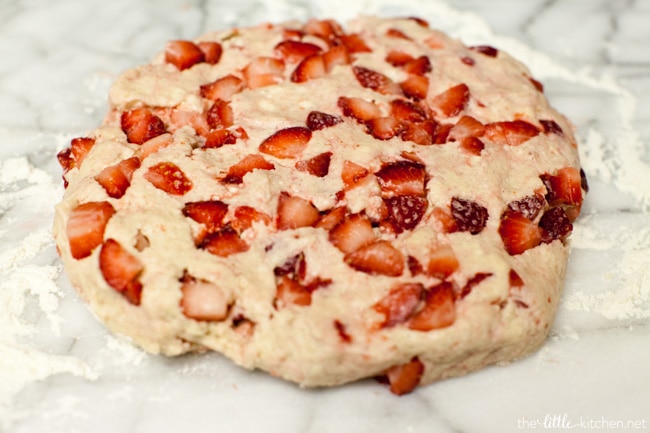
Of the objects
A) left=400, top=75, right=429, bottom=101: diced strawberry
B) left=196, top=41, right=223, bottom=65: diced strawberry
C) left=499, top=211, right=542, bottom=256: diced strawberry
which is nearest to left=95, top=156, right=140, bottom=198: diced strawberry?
left=196, top=41, right=223, bottom=65: diced strawberry

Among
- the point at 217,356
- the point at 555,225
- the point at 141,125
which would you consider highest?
the point at 141,125

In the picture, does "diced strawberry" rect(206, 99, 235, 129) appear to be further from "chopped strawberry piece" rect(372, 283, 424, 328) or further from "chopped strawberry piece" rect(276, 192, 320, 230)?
"chopped strawberry piece" rect(372, 283, 424, 328)

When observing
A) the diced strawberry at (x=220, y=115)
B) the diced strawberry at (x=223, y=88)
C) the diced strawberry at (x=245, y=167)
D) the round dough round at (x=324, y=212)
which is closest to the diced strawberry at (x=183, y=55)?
the round dough round at (x=324, y=212)

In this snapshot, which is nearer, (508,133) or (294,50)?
(508,133)

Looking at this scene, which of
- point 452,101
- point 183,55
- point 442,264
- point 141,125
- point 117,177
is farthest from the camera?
point 183,55

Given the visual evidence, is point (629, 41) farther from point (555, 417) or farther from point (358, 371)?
point (358, 371)

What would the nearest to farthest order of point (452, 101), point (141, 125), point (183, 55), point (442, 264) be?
point (442, 264)
point (141, 125)
point (452, 101)
point (183, 55)

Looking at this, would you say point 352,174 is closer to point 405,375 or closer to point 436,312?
point 436,312

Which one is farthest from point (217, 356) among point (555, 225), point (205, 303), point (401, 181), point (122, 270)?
point (555, 225)
